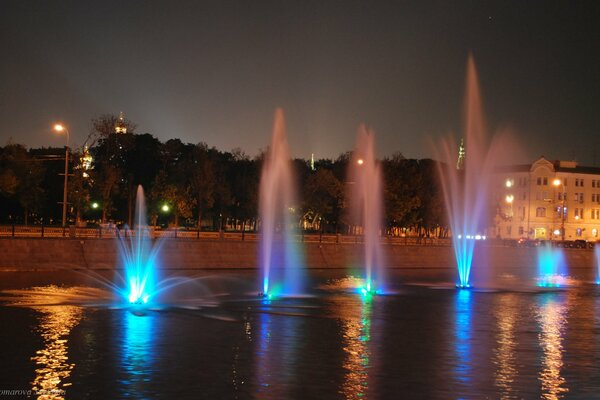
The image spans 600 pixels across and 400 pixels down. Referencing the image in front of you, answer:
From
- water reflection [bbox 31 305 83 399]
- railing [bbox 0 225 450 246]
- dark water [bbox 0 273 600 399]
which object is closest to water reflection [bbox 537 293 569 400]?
dark water [bbox 0 273 600 399]

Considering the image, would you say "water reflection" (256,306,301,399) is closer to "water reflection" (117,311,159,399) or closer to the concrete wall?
"water reflection" (117,311,159,399)

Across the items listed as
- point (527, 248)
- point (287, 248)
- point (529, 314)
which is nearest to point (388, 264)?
point (287, 248)

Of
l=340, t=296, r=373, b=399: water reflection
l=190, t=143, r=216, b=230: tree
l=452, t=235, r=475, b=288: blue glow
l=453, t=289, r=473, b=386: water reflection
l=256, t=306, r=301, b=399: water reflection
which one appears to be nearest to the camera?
l=256, t=306, r=301, b=399: water reflection

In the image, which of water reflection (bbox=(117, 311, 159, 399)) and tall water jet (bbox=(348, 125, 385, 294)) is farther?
tall water jet (bbox=(348, 125, 385, 294))

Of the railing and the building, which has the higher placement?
the building

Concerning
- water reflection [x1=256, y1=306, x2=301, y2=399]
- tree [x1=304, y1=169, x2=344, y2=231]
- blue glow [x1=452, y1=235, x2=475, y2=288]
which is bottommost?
water reflection [x1=256, y1=306, x2=301, y2=399]

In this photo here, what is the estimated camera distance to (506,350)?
21312 mm

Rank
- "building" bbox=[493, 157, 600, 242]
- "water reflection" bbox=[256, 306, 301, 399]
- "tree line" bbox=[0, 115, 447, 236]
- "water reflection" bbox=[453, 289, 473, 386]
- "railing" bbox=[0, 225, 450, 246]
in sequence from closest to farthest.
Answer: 1. "water reflection" bbox=[256, 306, 301, 399]
2. "water reflection" bbox=[453, 289, 473, 386]
3. "railing" bbox=[0, 225, 450, 246]
4. "tree line" bbox=[0, 115, 447, 236]
5. "building" bbox=[493, 157, 600, 242]

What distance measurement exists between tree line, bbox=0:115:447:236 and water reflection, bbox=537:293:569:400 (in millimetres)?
47435

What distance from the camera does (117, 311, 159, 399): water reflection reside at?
1542 cm

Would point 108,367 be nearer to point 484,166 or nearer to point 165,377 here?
point 165,377

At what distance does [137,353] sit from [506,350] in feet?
32.3

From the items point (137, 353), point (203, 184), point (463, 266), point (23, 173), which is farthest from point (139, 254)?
point (203, 184)

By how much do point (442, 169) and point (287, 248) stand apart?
48146mm
